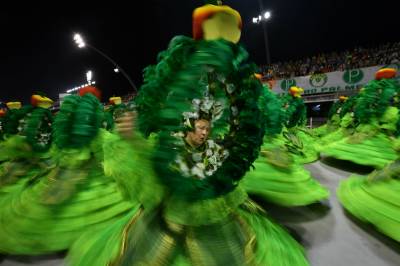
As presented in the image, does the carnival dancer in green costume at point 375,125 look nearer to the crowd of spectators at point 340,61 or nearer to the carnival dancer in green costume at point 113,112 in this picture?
the carnival dancer in green costume at point 113,112

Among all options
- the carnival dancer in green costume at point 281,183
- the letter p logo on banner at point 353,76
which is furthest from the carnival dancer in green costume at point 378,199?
the letter p logo on banner at point 353,76

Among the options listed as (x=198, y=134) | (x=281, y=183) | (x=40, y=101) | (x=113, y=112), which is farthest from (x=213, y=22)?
(x=113, y=112)

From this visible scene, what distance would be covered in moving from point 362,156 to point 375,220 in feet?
7.70

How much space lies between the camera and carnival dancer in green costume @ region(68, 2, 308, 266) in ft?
4.82

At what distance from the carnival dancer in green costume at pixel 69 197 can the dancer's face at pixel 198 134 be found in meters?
0.89

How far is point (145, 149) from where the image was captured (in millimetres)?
1461

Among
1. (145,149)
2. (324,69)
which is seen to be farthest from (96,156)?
(324,69)

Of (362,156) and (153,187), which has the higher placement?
(153,187)

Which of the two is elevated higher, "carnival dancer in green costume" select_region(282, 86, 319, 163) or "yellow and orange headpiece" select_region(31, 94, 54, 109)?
"yellow and orange headpiece" select_region(31, 94, 54, 109)

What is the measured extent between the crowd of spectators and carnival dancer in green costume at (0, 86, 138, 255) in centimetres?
1055

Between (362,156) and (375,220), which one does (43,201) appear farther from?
(362,156)

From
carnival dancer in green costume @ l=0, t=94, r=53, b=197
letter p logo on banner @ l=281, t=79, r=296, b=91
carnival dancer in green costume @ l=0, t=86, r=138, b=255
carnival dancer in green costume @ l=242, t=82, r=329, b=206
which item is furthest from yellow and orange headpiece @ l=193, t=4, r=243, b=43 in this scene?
letter p logo on banner @ l=281, t=79, r=296, b=91

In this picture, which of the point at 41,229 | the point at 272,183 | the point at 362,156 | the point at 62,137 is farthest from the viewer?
the point at 362,156

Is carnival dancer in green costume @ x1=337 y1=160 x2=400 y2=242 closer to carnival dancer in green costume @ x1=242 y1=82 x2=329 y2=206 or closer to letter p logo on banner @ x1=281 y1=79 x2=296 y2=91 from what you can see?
carnival dancer in green costume @ x1=242 y1=82 x2=329 y2=206
